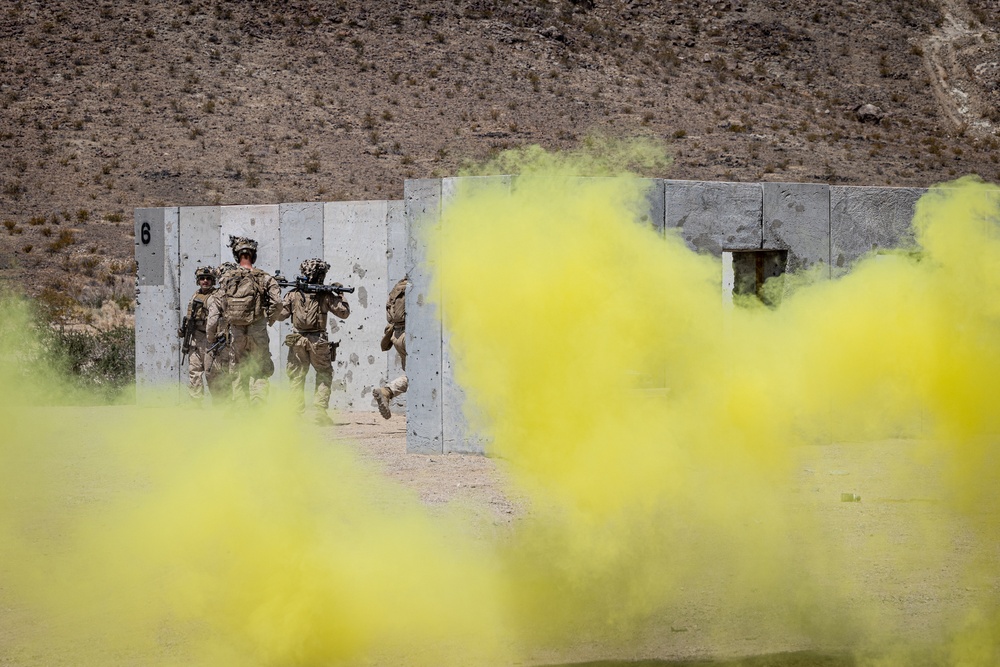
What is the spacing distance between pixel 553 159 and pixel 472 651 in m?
2.78

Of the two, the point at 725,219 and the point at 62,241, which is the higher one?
the point at 62,241

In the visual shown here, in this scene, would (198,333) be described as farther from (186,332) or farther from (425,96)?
(425,96)

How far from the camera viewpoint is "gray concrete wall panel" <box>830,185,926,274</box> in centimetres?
1328

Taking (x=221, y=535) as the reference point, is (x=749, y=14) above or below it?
above

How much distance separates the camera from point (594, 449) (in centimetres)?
571

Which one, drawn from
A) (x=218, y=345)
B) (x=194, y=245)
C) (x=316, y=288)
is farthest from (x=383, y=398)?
(x=194, y=245)

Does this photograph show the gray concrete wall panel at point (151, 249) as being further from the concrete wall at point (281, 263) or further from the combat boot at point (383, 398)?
the combat boot at point (383, 398)

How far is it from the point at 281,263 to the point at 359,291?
4.61 feet

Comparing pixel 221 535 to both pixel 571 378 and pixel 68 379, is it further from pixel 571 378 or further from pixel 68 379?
pixel 68 379

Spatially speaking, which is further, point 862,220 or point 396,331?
point 396,331

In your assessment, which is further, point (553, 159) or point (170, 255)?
point (170, 255)

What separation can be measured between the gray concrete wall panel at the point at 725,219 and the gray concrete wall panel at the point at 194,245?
827cm

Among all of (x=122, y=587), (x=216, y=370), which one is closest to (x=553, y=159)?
(x=122, y=587)

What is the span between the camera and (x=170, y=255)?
18.3 meters
